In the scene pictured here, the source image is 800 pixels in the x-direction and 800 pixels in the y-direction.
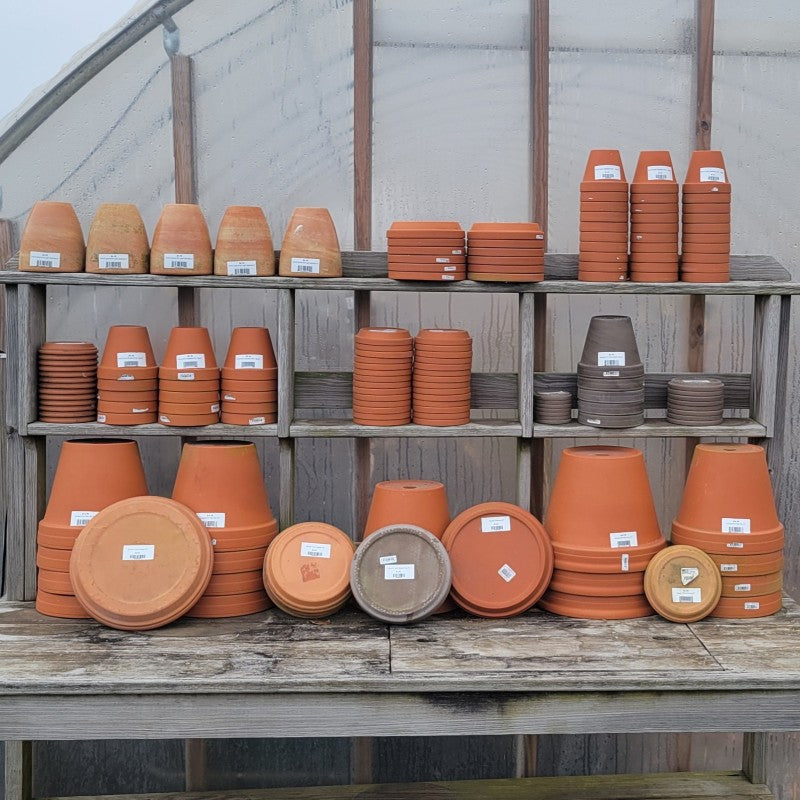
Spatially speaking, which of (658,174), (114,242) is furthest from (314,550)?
(658,174)

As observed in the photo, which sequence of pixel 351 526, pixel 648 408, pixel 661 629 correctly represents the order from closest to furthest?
pixel 661 629, pixel 648 408, pixel 351 526

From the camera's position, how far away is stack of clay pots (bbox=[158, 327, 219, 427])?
3336 millimetres

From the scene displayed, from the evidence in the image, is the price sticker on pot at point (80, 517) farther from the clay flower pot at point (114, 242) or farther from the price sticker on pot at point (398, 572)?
the price sticker on pot at point (398, 572)

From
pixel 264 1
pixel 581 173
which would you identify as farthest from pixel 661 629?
pixel 264 1

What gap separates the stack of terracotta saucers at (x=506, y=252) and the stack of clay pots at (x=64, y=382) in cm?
137

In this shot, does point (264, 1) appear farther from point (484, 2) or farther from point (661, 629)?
point (661, 629)

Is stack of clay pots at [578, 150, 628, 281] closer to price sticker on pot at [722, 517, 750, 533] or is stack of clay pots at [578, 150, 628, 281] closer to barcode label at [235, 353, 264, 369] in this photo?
price sticker on pot at [722, 517, 750, 533]

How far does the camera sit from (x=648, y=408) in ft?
12.0

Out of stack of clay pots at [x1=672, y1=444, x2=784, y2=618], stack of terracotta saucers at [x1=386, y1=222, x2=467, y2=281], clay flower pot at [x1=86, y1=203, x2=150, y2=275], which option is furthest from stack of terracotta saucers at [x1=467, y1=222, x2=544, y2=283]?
clay flower pot at [x1=86, y1=203, x2=150, y2=275]

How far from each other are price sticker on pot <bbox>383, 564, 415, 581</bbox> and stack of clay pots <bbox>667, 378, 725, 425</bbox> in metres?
1.09

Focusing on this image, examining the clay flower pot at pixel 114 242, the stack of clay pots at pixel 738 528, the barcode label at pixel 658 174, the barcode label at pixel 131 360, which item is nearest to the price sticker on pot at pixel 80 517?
the barcode label at pixel 131 360

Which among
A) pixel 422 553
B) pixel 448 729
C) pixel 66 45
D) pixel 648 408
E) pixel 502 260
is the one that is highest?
pixel 66 45

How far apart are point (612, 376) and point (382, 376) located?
2.58ft

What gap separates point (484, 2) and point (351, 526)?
6.79 feet
